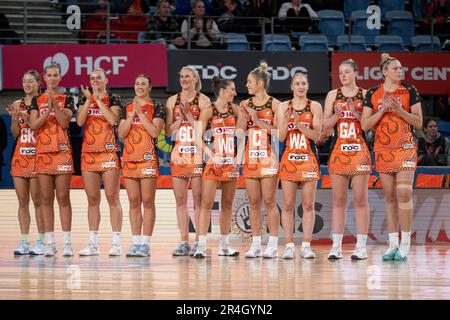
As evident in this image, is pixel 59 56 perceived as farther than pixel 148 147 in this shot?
Yes

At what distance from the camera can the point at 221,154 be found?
9.37 meters

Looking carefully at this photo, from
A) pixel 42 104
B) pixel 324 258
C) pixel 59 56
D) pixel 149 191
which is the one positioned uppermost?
pixel 59 56

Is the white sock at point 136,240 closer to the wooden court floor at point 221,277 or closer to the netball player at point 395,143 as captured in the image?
the wooden court floor at point 221,277

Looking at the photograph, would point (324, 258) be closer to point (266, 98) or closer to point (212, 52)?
point (266, 98)

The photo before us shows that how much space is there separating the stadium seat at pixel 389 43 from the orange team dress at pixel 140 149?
7237 millimetres

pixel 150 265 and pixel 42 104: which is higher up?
pixel 42 104

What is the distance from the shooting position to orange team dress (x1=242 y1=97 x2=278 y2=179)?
9210 mm

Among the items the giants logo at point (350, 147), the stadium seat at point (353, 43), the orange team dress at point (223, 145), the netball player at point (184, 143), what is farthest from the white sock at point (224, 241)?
the stadium seat at point (353, 43)

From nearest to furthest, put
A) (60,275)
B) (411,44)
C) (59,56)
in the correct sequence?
(60,275)
(59,56)
(411,44)

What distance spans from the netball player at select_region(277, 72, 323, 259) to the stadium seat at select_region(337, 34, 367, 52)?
6706 mm
